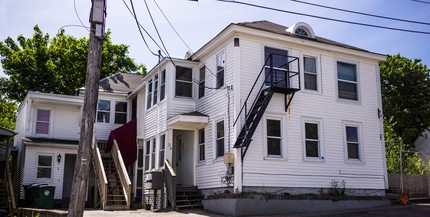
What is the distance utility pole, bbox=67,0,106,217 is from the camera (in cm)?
884

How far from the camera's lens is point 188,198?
17.5 metres

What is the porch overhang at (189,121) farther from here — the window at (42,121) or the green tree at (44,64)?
the green tree at (44,64)

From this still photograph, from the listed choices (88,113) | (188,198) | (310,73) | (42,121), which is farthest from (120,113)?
(88,113)

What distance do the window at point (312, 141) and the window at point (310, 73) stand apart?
1575mm

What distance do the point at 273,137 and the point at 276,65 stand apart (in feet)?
9.49

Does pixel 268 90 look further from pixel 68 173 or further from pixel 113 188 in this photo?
pixel 68 173

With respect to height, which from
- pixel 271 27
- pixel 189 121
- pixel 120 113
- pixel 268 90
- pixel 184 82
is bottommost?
pixel 189 121

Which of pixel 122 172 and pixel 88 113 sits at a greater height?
pixel 88 113

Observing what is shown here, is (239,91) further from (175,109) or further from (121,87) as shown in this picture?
(121,87)

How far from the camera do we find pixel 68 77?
3544 centimetres

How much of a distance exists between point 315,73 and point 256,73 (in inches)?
115

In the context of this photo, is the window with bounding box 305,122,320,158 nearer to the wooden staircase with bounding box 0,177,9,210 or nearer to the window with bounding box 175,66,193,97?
the window with bounding box 175,66,193,97

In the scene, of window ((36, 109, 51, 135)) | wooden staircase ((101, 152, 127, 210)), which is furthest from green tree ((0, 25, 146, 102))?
wooden staircase ((101, 152, 127, 210))

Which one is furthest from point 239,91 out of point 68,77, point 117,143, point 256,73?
point 68,77
